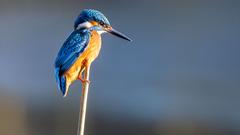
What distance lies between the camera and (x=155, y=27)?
243cm

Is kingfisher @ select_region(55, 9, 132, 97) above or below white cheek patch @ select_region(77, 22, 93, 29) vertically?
below

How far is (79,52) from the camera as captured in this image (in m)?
0.80

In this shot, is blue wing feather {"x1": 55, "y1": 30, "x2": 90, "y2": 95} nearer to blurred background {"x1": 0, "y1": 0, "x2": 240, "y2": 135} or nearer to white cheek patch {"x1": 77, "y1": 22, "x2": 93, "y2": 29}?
white cheek patch {"x1": 77, "y1": 22, "x2": 93, "y2": 29}

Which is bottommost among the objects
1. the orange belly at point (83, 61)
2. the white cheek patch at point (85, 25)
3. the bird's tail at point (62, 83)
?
the bird's tail at point (62, 83)

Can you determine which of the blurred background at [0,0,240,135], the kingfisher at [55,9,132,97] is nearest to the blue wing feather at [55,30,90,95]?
the kingfisher at [55,9,132,97]

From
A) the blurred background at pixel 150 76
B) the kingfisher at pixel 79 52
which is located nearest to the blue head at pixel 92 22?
the kingfisher at pixel 79 52

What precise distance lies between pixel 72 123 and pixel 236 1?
2.42 ft

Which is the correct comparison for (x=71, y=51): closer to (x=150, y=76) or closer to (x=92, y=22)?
(x=92, y=22)

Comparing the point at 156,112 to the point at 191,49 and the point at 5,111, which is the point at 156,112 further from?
the point at 5,111

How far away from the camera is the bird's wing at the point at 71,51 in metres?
0.79

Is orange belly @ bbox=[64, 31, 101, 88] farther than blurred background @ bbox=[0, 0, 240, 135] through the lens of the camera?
No

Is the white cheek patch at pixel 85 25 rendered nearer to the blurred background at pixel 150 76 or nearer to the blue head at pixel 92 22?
the blue head at pixel 92 22

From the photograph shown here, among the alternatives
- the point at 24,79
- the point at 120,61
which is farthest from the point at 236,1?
the point at 24,79

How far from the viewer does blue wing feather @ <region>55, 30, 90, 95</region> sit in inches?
30.9
